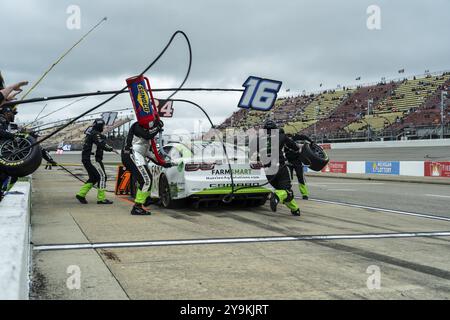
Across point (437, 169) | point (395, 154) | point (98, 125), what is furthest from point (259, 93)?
point (395, 154)

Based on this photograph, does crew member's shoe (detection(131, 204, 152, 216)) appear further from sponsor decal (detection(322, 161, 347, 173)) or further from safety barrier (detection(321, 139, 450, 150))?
safety barrier (detection(321, 139, 450, 150))

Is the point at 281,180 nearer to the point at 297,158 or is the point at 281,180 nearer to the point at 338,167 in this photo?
the point at 297,158

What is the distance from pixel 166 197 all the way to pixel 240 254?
419cm

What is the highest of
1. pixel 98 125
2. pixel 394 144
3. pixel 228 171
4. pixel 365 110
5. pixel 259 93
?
pixel 365 110

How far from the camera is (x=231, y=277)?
13.9 ft

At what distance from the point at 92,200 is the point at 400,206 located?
6.86 m

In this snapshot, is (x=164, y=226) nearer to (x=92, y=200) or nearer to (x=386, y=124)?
(x=92, y=200)

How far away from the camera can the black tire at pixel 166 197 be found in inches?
353

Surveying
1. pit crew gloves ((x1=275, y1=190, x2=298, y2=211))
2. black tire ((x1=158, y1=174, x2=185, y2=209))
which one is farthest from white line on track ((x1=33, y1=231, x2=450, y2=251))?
black tire ((x1=158, y1=174, x2=185, y2=209))

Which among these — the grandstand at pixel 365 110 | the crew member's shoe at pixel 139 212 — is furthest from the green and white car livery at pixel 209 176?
the grandstand at pixel 365 110

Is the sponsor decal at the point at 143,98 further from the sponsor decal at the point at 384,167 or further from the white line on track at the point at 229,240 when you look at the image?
the sponsor decal at the point at 384,167

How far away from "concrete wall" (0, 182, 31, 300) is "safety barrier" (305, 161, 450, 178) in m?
18.8

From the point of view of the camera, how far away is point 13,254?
3420 mm

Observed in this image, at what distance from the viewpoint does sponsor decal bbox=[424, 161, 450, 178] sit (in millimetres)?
20406
